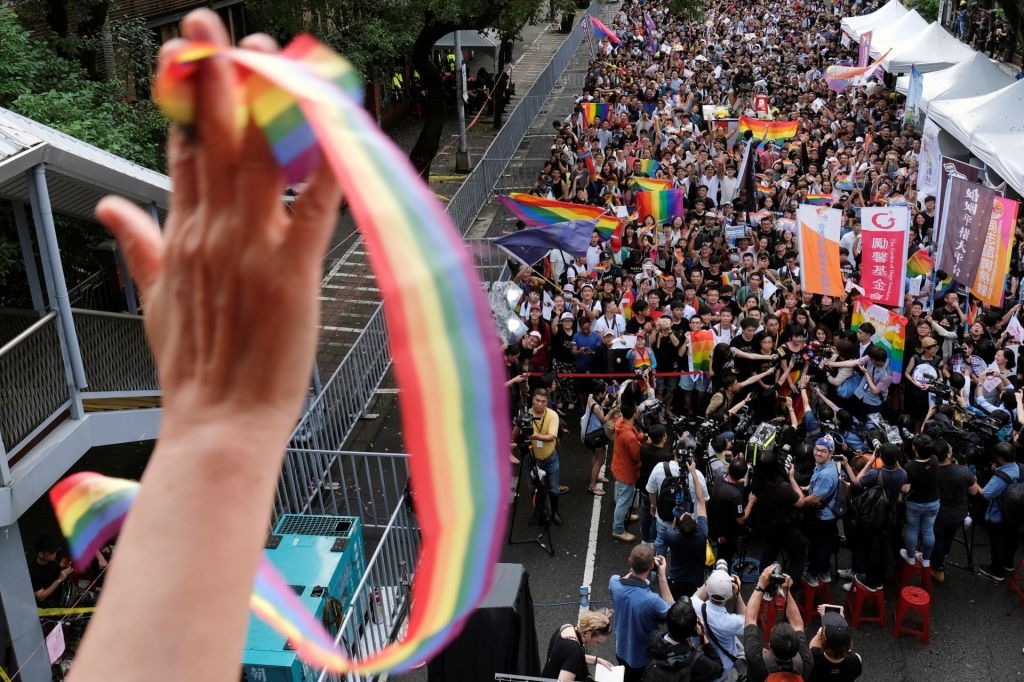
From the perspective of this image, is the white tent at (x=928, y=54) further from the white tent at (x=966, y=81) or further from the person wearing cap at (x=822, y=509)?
the person wearing cap at (x=822, y=509)

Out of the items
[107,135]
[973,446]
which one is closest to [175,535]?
[973,446]

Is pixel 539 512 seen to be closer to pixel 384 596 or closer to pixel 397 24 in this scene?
pixel 384 596

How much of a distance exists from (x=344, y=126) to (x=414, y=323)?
0.31 m

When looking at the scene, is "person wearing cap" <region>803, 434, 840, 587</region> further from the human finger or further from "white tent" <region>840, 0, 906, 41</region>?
"white tent" <region>840, 0, 906, 41</region>

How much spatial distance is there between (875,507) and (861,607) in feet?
3.24

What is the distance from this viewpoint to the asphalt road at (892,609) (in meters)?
7.52

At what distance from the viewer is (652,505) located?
852cm

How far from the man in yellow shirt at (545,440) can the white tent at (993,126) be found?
948 centimetres

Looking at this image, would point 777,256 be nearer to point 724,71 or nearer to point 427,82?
point 427,82

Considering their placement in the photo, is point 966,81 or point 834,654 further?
point 966,81

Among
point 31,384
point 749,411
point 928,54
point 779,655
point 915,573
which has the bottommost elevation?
point 915,573

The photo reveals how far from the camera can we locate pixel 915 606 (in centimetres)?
792

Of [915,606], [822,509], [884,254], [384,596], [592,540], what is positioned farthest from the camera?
[884,254]

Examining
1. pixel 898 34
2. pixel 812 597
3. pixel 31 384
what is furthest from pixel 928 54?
pixel 31 384
